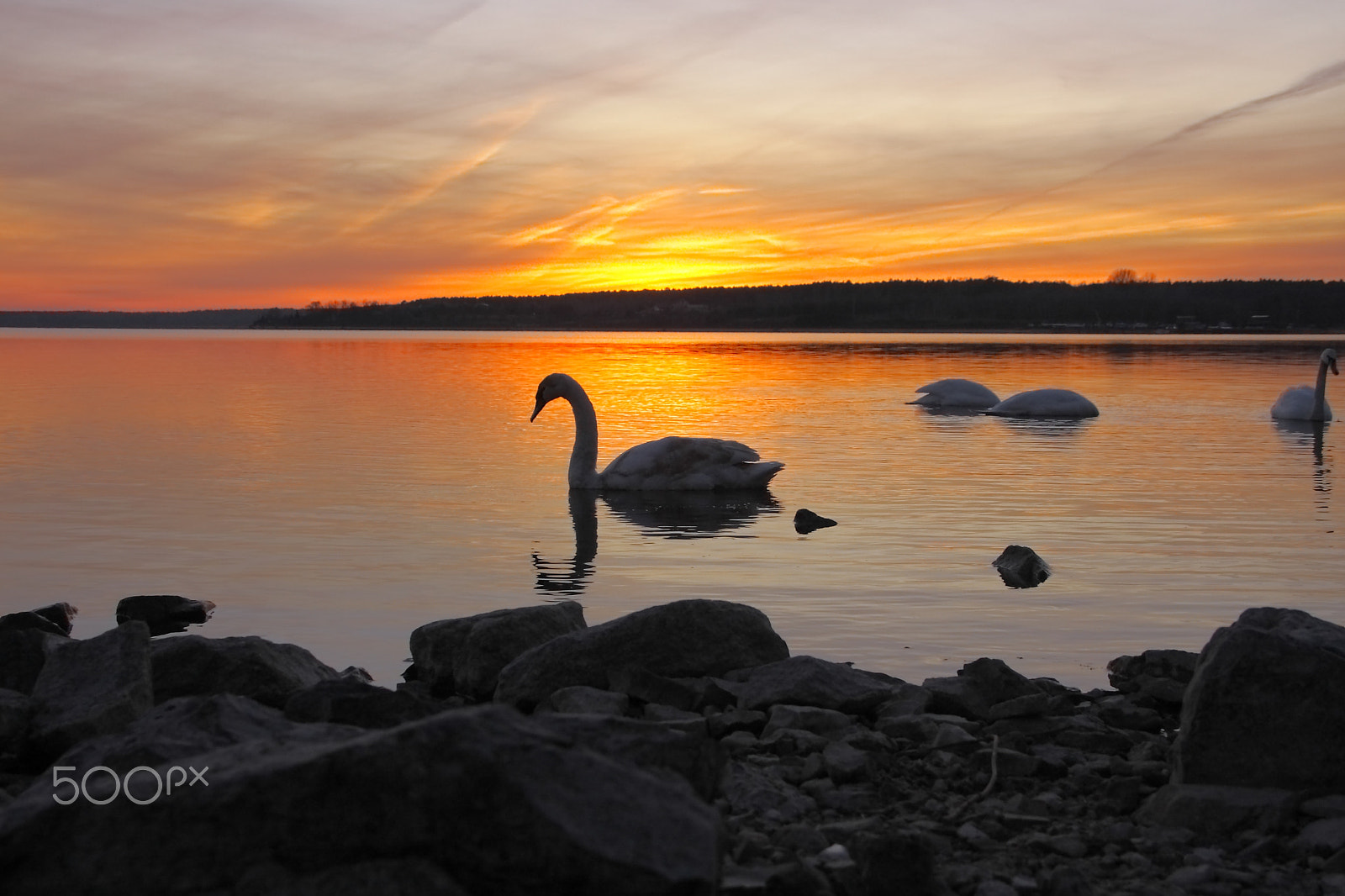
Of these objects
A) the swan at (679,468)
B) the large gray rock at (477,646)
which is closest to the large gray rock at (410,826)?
the large gray rock at (477,646)

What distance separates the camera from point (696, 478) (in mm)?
14602

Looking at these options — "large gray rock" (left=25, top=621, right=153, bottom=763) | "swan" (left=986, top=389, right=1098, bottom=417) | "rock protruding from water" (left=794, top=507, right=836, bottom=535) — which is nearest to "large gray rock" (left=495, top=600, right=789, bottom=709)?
"large gray rock" (left=25, top=621, right=153, bottom=763)

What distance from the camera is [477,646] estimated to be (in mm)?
6508

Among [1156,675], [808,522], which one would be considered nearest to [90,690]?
[1156,675]

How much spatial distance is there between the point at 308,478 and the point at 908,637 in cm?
889

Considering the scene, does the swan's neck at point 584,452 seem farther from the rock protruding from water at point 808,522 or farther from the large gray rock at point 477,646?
the large gray rock at point 477,646

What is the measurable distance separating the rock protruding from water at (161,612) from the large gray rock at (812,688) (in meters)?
3.74

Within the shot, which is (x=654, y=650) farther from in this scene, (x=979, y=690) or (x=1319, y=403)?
(x=1319, y=403)

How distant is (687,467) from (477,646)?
27.0 feet

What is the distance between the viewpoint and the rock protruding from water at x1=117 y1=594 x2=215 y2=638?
26.1 feet

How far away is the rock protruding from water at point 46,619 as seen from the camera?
285 inches

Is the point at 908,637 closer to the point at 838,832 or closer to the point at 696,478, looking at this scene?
the point at 838,832

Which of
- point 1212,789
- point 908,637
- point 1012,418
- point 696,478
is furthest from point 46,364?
point 1212,789

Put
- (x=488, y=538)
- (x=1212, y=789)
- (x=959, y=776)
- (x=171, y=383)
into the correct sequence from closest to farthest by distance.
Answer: (x=1212, y=789), (x=959, y=776), (x=488, y=538), (x=171, y=383)
